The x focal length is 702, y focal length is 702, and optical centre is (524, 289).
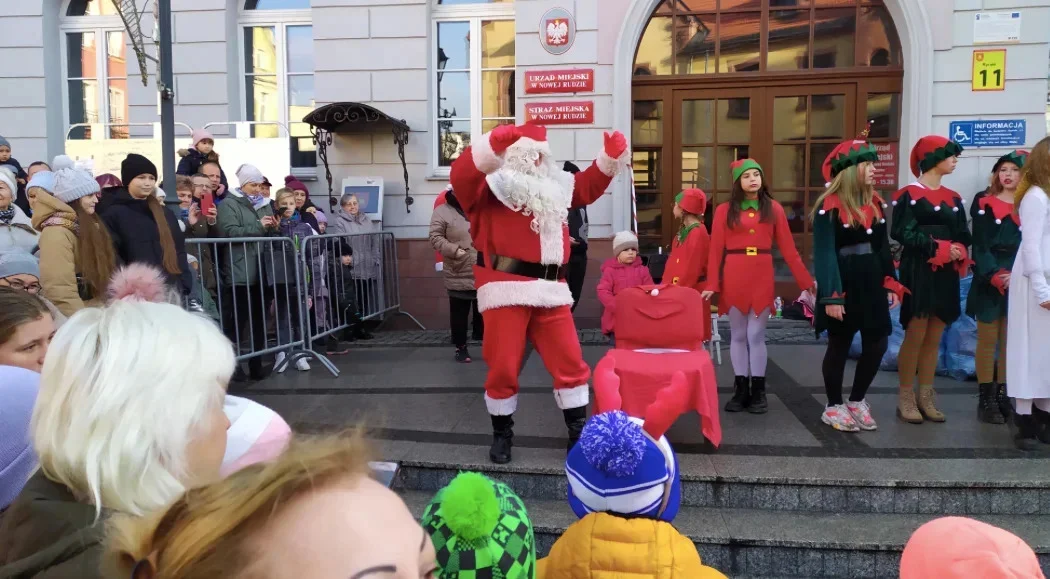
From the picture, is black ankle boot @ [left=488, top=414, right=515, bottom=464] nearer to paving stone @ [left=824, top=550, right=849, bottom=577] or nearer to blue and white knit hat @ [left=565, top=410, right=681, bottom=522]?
paving stone @ [left=824, top=550, right=849, bottom=577]

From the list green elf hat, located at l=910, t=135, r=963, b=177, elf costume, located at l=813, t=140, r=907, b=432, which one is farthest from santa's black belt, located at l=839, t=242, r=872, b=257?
green elf hat, located at l=910, t=135, r=963, b=177

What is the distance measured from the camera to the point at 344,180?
863 cm

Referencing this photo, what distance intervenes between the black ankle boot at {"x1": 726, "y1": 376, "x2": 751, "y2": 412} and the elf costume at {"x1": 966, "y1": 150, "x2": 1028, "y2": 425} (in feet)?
4.60

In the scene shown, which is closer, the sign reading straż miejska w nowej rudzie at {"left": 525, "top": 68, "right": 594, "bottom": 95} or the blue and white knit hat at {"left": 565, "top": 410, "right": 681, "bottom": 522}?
the blue and white knit hat at {"left": 565, "top": 410, "right": 681, "bottom": 522}

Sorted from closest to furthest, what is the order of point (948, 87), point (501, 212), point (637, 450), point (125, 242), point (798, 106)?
point (637, 450)
point (501, 212)
point (125, 242)
point (948, 87)
point (798, 106)

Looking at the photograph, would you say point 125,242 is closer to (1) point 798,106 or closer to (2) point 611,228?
(2) point 611,228

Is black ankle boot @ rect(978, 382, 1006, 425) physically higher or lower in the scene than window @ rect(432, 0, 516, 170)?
lower

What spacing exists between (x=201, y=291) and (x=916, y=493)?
15.8 ft

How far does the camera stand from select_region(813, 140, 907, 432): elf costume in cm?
410

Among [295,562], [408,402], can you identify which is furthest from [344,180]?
[295,562]

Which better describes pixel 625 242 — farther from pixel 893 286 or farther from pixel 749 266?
pixel 893 286

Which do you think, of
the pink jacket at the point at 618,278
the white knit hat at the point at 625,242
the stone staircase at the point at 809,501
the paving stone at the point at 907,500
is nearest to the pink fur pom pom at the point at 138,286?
the stone staircase at the point at 809,501

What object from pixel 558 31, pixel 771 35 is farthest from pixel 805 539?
pixel 771 35

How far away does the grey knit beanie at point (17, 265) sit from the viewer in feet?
12.3
